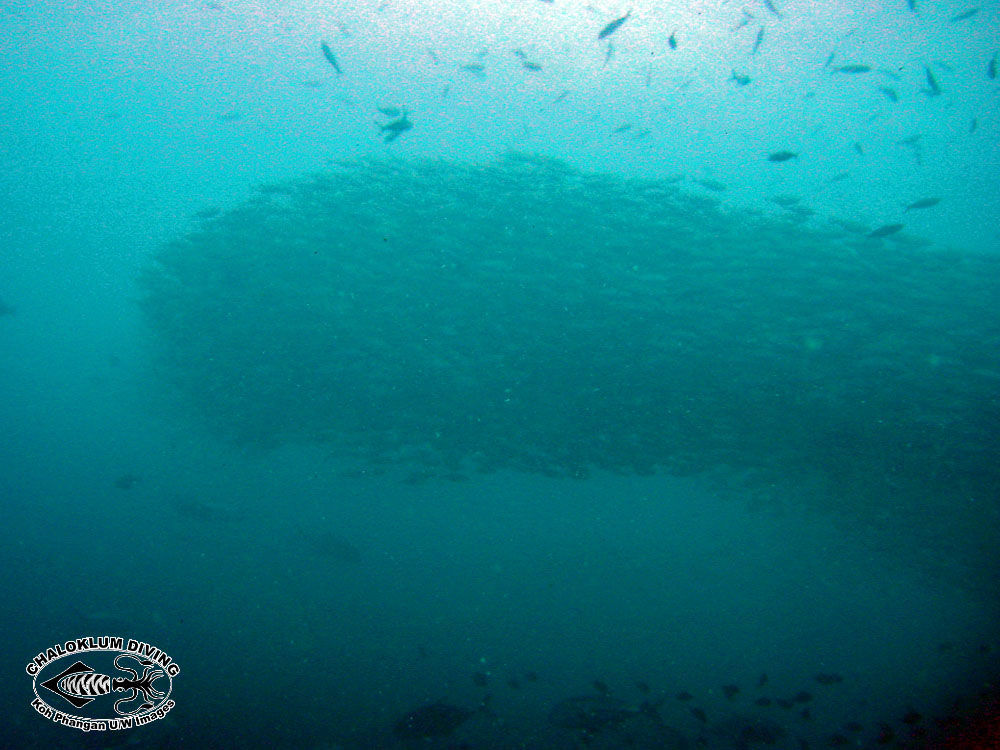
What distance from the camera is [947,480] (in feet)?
38.3

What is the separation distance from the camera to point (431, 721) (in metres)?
9.52

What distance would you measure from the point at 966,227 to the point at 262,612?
86.2 ft

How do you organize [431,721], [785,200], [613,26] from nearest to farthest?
1. [613,26]
2. [431,721]
3. [785,200]

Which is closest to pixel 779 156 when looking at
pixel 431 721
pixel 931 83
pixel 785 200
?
pixel 931 83

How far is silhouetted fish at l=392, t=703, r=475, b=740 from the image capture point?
9.38 meters

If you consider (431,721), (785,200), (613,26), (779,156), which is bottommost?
(431,721)

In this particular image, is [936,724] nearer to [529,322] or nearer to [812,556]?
[812,556]

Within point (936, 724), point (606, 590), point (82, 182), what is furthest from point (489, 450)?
point (82, 182)

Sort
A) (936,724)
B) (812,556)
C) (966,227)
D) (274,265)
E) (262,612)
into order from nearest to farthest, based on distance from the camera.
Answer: (936,724), (262,612), (274,265), (812,556), (966,227)

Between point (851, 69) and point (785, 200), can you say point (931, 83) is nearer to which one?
point (851, 69)

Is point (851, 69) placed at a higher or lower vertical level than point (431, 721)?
higher

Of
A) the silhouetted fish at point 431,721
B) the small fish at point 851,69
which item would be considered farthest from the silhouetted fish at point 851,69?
the silhouetted fish at point 431,721

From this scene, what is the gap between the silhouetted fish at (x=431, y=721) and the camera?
938 cm

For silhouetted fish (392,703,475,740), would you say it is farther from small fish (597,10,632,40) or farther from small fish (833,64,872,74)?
small fish (833,64,872,74)
